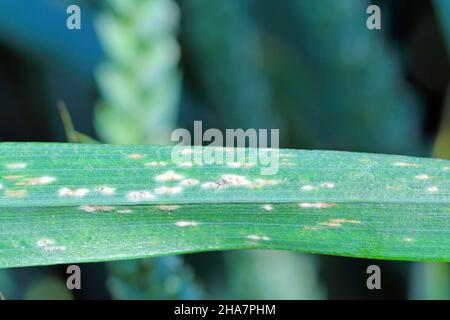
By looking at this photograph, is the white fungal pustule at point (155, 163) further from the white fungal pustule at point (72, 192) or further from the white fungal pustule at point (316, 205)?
the white fungal pustule at point (316, 205)

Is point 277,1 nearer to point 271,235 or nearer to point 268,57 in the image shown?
point 268,57

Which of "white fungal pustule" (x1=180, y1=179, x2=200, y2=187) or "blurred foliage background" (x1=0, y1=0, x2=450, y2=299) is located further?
"blurred foliage background" (x1=0, y1=0, x2=450, y2=299)

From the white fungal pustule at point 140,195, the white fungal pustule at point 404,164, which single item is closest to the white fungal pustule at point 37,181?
the white fungal pustule at point 140,195

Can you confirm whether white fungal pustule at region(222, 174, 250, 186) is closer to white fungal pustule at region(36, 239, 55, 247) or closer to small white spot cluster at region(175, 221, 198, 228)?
small white spot cluster at region(175, 221, 198, 228)

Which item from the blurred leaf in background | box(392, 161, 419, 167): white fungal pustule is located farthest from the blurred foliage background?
box(392, 161, 419, 167): white fungal pustule

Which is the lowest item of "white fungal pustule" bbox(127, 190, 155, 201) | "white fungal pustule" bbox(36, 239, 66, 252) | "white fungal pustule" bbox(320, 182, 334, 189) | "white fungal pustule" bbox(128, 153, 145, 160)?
"white fungal pustule" bbox(36, 239, 66, 252)
